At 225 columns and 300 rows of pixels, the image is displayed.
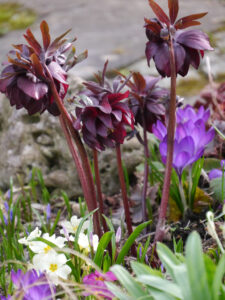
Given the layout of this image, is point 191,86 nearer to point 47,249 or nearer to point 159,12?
point 159,12

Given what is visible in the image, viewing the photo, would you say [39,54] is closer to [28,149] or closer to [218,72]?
[28,149]

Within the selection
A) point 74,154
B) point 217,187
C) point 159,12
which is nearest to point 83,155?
point 74,154

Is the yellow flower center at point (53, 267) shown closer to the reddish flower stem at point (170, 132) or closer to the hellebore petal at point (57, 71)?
the reddish flower stem at point (170, 132)

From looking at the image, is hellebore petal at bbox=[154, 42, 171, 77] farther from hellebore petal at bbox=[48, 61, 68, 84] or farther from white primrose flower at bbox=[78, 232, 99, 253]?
white primrose flower at bbox=[78, 232, 99, 253]

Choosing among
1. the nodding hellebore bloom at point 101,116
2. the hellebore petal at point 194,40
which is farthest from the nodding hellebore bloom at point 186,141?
the hellebore petal at point 194,40

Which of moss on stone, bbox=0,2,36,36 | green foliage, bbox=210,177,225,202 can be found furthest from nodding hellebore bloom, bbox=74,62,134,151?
moss on stone, bbox=0,2,36,36
